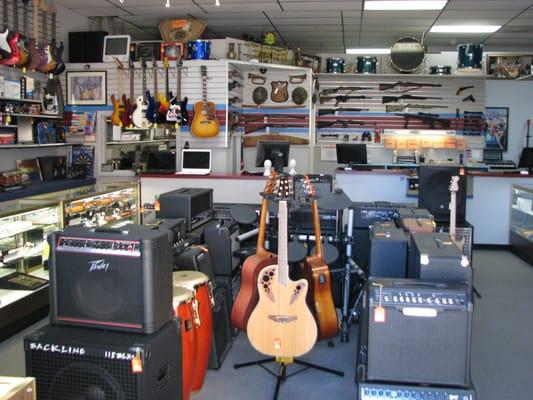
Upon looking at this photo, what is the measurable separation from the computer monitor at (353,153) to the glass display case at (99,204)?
371cm

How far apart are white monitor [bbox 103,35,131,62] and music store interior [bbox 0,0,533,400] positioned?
43 millimetres

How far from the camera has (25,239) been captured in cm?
484

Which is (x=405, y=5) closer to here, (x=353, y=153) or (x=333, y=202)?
(x=353, y=153)

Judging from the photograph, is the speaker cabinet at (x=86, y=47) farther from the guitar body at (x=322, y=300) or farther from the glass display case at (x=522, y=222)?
the glass display case at (x=522, y=222)

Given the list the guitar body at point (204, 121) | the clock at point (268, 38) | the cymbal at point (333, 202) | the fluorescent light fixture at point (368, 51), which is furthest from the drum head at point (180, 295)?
the fluorescent light fixture at point (368, 51)

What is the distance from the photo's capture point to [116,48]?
27.6 feet

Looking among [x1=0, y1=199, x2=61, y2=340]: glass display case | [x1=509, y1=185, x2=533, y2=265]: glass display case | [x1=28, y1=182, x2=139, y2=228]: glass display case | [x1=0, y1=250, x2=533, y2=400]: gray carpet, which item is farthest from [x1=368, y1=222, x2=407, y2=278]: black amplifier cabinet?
[x1=509, y1=185, x2=533, y2=265]: glass display case

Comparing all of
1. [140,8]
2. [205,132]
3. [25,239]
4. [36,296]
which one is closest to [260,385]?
[36,296]

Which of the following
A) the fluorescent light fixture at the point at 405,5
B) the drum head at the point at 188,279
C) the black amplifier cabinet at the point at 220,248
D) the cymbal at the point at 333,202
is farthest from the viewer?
the fluorescent light fixture at the point at 405,5

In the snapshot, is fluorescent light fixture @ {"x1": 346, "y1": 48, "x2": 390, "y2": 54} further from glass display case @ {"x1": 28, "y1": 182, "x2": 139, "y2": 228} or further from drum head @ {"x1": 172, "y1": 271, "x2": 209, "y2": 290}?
drum head @ {"x1": 172, "y1": 271, "x2": 209, "y2": 290}

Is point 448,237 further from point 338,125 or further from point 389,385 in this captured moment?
point 338,125

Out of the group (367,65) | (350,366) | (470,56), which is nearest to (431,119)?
(470,56)

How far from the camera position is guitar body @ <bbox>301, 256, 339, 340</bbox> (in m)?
3.85

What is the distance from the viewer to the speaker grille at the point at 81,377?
8.11ft
